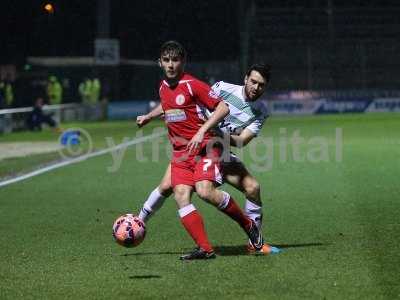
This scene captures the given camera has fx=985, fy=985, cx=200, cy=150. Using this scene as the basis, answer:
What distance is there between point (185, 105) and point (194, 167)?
0.55 m

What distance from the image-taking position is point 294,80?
159 ft

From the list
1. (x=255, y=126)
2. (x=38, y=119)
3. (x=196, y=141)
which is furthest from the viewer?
(x=38, y=119)

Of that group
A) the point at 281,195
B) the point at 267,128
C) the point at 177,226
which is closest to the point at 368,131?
the point at 267,128

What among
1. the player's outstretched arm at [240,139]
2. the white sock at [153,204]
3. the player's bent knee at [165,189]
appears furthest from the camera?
the white sock at [153,204]

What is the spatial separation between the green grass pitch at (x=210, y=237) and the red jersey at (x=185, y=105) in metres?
1.10

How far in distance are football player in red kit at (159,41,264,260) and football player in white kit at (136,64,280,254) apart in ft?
1.10

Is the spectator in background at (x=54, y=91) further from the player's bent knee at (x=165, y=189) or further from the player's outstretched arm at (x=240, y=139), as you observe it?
the player's outstretched arm at (x=240, y=139)

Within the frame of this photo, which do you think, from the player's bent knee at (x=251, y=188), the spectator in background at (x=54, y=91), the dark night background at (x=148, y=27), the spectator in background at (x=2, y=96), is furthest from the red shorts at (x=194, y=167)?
the dark night background at (x=148, y=27)

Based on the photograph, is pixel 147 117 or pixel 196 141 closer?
pixel 196 141

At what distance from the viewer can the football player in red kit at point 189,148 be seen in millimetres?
8430

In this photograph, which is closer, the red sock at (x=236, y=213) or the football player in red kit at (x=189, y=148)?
the football player in red kit at (x=189, y=148)

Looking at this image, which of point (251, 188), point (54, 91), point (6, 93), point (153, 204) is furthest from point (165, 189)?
point (54, 91)

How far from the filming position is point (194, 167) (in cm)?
862

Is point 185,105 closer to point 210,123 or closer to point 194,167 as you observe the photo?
point 210,123
